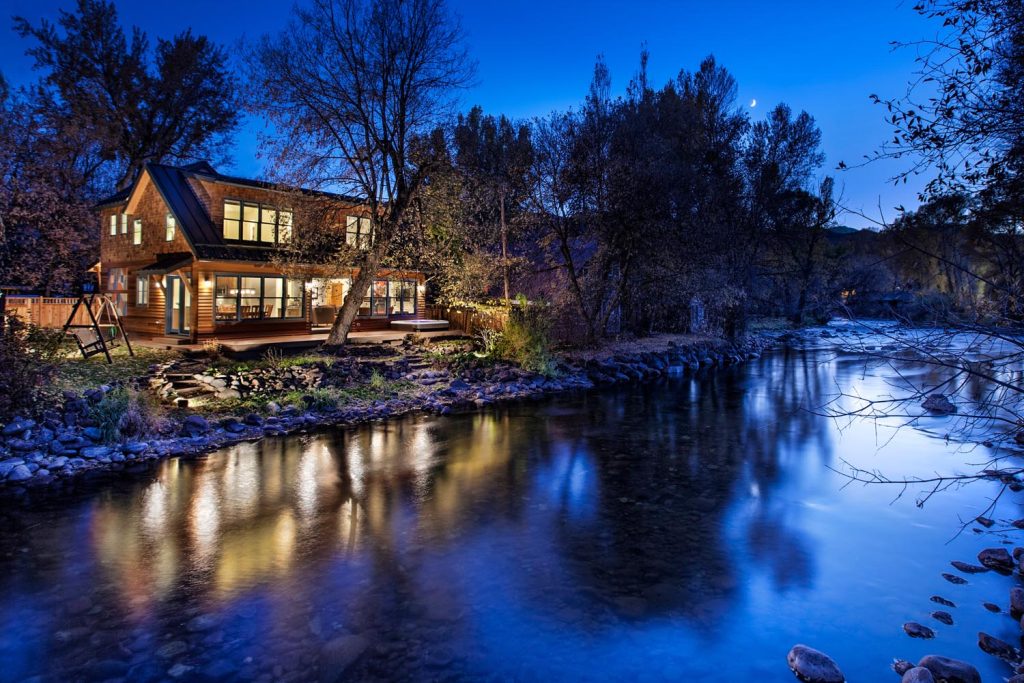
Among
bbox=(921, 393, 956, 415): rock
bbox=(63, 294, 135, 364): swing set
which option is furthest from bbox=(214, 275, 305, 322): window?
bbox=(921, 393, 956, 415): rock

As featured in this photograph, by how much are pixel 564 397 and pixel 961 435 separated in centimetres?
855

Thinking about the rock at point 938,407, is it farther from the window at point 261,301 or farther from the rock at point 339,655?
the window at point 261,301

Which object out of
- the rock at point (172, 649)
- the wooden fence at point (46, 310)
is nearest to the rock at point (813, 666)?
the rock at point (172, 649)

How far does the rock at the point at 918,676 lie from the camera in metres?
3.89

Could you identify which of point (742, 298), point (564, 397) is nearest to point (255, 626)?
point (564, 397)

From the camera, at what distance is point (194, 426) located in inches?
415

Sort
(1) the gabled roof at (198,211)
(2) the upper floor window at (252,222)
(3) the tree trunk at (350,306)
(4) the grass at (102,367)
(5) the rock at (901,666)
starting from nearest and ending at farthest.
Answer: (5) the rock at (901,666) → (4) the grass at (102,367) → (3) the tree trunk at (350,306) → (1) the gabled roof at (198,211) → (2) the upper floor window at (252,222)

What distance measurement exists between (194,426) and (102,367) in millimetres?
5975

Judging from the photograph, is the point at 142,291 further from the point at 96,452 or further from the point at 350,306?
the point at 96,452

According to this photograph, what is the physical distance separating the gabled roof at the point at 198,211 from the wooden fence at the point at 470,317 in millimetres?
5993

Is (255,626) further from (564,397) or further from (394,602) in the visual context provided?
(564,397)

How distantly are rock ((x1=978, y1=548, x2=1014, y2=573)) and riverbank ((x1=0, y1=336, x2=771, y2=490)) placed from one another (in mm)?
9995

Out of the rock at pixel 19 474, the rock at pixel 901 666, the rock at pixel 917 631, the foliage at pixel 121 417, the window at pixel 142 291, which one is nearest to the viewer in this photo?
the rock at pixel 901 666

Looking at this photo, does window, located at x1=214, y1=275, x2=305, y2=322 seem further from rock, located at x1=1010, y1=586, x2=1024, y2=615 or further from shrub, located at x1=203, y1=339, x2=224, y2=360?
rock, located at x1=1010, y1=586, x2=1024, y2=615
